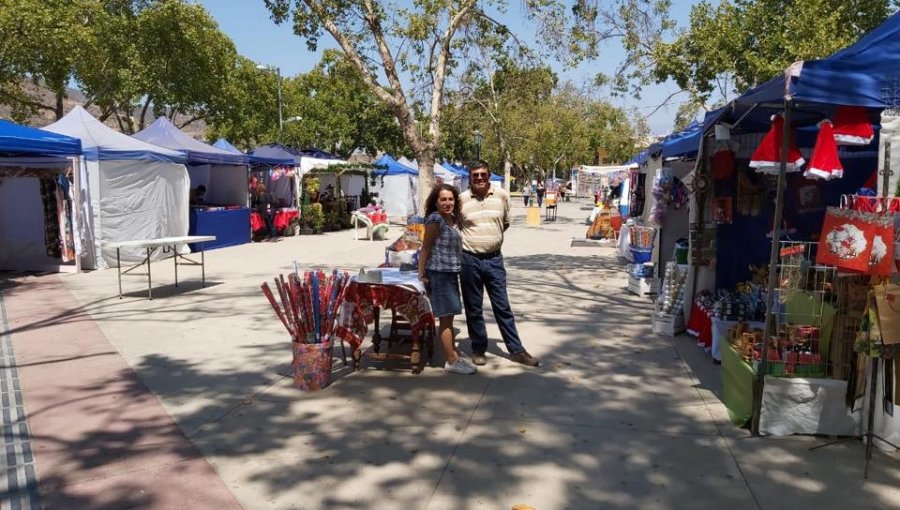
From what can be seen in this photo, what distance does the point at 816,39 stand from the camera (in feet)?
42.1

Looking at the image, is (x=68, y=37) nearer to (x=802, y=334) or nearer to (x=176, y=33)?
(x=176, y=33)

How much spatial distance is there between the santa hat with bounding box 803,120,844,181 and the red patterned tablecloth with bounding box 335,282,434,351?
2922 mm

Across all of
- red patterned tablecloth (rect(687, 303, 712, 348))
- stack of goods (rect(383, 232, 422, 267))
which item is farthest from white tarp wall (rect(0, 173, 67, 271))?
red patterned tablecloth (rect(687, 303, 712, 348))

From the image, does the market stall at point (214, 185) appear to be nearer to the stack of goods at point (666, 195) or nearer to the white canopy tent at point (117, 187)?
the white canopy tent at point (117, 187)

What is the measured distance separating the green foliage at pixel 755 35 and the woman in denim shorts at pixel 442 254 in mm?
9844

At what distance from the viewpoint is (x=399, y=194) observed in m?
29.6

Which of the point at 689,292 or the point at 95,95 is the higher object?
the point at 95,95

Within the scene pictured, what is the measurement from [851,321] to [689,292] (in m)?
2.74

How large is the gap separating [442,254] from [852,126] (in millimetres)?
2924

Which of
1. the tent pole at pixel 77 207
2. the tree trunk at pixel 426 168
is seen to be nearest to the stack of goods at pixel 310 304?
the tree trunk at pixel 426 168

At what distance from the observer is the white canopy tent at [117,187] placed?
486 inches

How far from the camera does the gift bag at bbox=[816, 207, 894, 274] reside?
12.0 feet

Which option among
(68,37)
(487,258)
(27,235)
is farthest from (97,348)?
(68,37)

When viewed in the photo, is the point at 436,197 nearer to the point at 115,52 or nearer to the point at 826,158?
the point at 826,158
